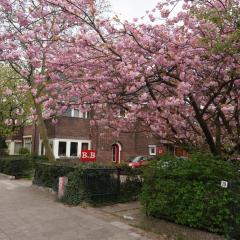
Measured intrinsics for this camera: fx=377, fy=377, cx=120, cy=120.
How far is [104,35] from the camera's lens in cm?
947

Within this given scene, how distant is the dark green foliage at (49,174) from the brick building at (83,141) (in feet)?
34.1

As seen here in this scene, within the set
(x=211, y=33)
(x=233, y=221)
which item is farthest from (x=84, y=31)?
(x=233, y=221)

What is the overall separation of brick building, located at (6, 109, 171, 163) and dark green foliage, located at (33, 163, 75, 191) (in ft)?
34.1

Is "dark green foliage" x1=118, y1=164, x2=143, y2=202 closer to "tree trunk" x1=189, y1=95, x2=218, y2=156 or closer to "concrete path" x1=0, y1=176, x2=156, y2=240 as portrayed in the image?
"concrete path" x1=0, y1=176, x2=156, y2=240

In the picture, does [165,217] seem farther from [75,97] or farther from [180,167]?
[75,97]

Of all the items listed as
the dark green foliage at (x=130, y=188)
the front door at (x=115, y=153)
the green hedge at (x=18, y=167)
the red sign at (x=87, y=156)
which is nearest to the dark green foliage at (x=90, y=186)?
the dark green foliage at (x=130, y=188)

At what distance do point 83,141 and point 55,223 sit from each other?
2043cm

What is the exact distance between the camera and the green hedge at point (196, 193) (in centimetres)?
771

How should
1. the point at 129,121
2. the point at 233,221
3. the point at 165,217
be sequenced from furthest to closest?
the point at 129,121 → the point at 165,217 → the point at 233,221

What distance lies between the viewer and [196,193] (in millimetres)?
8219

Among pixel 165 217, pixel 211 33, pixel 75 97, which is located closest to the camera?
pixel 211 33

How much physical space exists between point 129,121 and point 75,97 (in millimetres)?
2095

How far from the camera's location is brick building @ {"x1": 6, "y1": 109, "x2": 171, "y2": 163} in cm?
2861

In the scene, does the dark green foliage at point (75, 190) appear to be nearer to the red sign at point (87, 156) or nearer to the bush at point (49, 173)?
the bush at point (49, 173)
